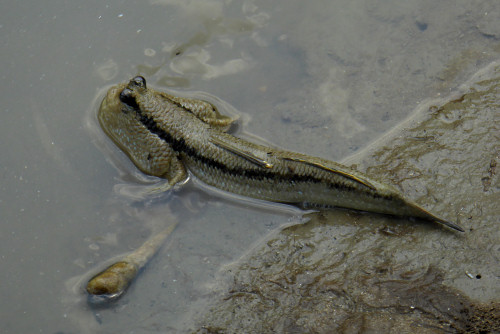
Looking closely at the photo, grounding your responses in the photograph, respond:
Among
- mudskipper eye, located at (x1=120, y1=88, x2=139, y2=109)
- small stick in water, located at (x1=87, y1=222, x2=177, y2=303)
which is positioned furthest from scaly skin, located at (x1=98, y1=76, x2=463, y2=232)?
small stick in water, located at (x1=87, y1=222, x2=177, y2=303)

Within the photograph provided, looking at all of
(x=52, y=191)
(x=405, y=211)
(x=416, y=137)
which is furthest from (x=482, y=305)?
(x=52, y=191)

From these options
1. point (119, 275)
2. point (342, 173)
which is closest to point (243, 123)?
point (342, 173)

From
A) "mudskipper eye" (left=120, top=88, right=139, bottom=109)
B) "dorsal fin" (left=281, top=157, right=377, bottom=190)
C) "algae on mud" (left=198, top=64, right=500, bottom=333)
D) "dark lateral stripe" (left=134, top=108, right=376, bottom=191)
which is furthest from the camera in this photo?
"mudskipper eye" (left=120, top=88, right=139, bottom=109)

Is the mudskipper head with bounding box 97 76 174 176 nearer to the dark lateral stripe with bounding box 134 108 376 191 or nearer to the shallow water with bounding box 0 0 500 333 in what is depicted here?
the dark lateral stripe with bounding box 134 108 376 191

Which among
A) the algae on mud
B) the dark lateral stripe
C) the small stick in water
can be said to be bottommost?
the small stick in water

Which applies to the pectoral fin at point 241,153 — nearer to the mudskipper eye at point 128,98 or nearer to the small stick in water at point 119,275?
the mudskipper eye at point 128,98

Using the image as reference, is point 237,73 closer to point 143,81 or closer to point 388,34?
point 143,81
